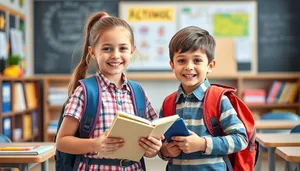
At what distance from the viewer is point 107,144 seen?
1633mm

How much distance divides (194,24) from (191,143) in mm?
4817

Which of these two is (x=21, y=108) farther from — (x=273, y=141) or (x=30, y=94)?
(x=273, y=141)

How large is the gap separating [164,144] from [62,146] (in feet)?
1.31

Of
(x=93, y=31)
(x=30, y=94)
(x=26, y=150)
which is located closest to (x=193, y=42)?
(x=93, y=31)

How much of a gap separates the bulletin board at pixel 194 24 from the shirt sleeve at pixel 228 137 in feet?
14.9

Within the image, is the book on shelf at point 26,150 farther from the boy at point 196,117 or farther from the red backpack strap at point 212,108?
the red backpack strap at point 212,108

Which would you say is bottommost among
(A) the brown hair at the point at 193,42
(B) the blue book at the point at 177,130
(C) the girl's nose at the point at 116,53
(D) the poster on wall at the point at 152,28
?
(B) the blue book at the point at 177,130

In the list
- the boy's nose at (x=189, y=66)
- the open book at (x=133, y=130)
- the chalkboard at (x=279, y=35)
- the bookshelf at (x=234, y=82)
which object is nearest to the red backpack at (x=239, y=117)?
the boy's nose at (x=189, y=66)

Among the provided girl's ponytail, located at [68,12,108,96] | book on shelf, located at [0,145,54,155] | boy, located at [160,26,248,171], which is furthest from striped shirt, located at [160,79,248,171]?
book on shelf, located at [0,145,54,155]

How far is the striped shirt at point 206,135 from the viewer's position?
1.76 m

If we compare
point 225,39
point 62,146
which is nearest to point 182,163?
point 62,146

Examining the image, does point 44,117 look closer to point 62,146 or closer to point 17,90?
point 17,90

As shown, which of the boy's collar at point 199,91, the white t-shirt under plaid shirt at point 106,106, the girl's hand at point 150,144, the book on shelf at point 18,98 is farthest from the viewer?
the book on shelf at point 18,98

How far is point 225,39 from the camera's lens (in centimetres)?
635
